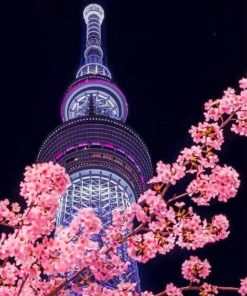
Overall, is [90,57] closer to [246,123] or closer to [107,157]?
[107,157]

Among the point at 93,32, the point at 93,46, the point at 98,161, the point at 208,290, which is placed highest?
the point at 93,32

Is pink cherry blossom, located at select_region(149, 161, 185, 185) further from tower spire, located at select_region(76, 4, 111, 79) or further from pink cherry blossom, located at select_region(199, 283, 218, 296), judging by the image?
tower spire, located at select_region(76, 4, 111, 79)

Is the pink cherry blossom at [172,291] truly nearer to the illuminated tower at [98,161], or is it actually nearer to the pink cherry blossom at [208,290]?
the pink cherry blossom at [208,290]

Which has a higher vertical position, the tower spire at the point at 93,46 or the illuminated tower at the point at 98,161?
the tower spire at the point at 93,46

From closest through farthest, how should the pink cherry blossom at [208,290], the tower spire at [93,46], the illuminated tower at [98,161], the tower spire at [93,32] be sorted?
the pink cherry blossom at [208,290] < the illuminated tower at [98,161] < the tower spire at [93,46] < the tower spire at [93,32]

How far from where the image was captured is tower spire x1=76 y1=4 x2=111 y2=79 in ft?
120

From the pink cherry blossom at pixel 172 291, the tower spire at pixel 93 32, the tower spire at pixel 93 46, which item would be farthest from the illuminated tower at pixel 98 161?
the pink cherry blossom at pixel 172 291

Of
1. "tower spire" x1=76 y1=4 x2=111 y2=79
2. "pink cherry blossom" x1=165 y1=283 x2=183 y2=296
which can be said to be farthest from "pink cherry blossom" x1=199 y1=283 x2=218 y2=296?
"tower spire" x1=76 y1=4 x2=111 y2=79

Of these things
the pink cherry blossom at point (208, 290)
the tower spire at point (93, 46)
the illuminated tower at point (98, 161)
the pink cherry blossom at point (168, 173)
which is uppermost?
the tower spire at point (93, 46)

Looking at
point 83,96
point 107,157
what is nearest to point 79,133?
point 107,157

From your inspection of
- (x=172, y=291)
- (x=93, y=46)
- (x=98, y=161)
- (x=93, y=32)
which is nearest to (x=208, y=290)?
(x=172, y=291)

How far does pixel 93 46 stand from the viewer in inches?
1516

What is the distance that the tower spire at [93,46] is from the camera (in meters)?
36.5

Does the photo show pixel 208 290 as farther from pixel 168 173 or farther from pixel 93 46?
pixel 93 46
